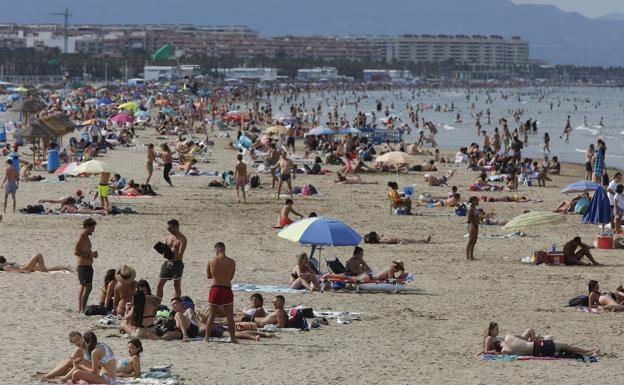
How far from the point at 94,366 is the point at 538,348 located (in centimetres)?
395

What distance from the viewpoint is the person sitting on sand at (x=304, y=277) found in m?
13.7

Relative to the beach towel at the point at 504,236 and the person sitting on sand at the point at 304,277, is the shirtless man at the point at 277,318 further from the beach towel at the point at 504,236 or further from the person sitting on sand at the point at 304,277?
the beach towel at the point at 504,236

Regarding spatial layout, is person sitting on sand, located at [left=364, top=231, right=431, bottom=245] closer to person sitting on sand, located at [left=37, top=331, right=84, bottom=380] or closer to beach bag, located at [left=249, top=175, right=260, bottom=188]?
beach bag, located at [left=249, top=175, right=260, bottom=188]

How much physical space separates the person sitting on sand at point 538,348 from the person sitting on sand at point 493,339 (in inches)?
3.2

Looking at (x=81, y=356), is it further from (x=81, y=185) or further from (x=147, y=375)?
(x=81, y=185)

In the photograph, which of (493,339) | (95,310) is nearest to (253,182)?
(95,310)

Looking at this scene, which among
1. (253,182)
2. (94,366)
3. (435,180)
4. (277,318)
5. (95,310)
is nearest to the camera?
(94,366)

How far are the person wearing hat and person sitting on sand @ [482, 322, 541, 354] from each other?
341 cm

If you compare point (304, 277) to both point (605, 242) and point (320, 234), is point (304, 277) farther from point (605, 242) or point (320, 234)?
point (605, 242)

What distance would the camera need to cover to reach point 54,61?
138625mm

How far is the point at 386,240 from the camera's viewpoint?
17875 mm

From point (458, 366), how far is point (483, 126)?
197 ft

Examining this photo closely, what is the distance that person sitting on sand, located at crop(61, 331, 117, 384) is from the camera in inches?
364

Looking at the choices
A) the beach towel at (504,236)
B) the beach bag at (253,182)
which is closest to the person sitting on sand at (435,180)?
the beach bag at (253,182)
